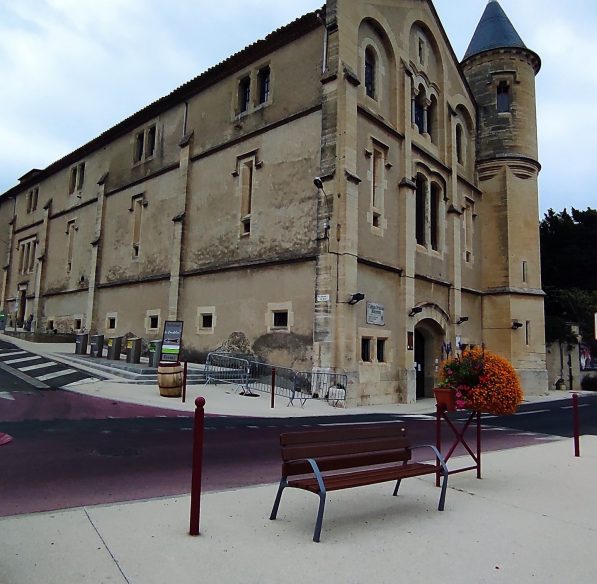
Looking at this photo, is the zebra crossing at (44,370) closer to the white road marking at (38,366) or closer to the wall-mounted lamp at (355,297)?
the white road marking at (38,366)

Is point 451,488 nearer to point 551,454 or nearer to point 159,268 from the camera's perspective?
point 551,454

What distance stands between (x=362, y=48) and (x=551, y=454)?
16407 millimetres

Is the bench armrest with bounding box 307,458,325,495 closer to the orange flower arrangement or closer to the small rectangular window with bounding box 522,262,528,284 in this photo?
the orange flower arrangement

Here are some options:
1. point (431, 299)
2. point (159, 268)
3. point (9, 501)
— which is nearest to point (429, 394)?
point (431, 299)

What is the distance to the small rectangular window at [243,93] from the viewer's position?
22.5 m

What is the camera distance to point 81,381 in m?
16.3

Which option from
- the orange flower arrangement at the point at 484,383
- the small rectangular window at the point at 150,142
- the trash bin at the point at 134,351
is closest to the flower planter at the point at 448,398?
the orange flower arrangement at the point at 484,383

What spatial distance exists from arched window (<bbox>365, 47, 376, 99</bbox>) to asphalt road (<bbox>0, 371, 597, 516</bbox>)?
12.8 meters

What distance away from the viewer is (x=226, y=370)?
18.8 m

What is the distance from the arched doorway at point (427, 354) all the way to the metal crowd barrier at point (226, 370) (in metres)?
8.22

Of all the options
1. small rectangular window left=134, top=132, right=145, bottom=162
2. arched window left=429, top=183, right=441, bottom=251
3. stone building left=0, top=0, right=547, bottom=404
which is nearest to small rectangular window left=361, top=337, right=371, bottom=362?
stone building left=0, top=0, right=547, bottom=404

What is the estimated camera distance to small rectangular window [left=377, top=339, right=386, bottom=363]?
63.7 ft

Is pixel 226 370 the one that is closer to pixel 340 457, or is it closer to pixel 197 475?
pixel 340 457

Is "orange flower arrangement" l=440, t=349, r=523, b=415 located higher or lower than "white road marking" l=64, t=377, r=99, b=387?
higher
